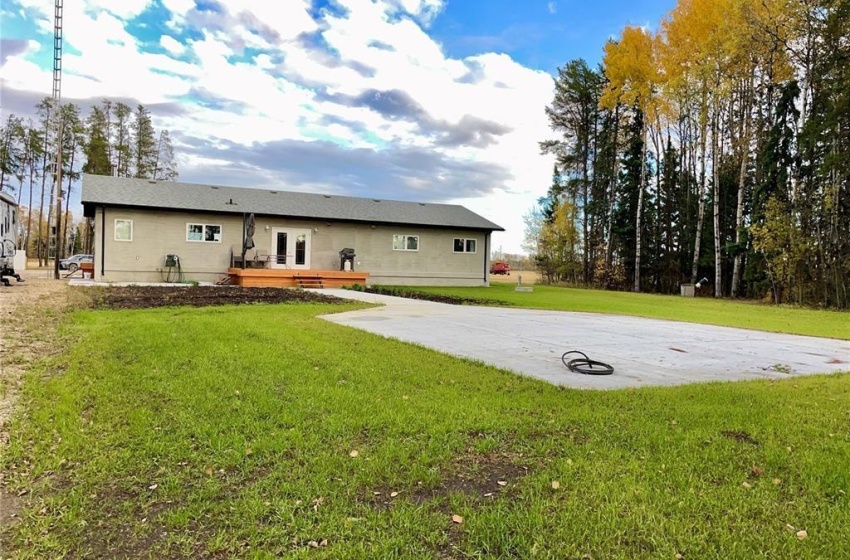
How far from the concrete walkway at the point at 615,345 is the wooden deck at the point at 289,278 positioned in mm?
8156

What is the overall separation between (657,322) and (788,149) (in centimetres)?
1248

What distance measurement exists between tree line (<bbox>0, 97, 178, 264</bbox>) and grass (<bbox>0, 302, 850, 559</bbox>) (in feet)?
123

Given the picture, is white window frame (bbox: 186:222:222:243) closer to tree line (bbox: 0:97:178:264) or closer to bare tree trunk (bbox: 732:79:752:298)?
bare tree trunk (bbox: 732:79:752:298)

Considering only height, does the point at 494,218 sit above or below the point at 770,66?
below

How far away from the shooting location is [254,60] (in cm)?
1289

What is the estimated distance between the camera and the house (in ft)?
61.0

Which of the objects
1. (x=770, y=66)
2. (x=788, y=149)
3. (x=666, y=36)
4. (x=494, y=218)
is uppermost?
(x=666, y=36)

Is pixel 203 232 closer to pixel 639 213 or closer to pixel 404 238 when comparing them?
pixel 404 238

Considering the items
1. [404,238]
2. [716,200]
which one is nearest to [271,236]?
[404,238]

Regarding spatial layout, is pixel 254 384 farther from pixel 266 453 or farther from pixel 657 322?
pixel 657 322

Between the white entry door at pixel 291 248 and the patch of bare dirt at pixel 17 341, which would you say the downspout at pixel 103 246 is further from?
the patch of bare dirt at pixel 17 341

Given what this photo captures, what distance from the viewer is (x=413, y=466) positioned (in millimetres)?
2863

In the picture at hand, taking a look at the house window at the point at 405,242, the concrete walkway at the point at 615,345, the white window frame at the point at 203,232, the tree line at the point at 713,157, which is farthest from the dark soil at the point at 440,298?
the tree line at the point at 713,157

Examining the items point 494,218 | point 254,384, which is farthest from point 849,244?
point 254,384
